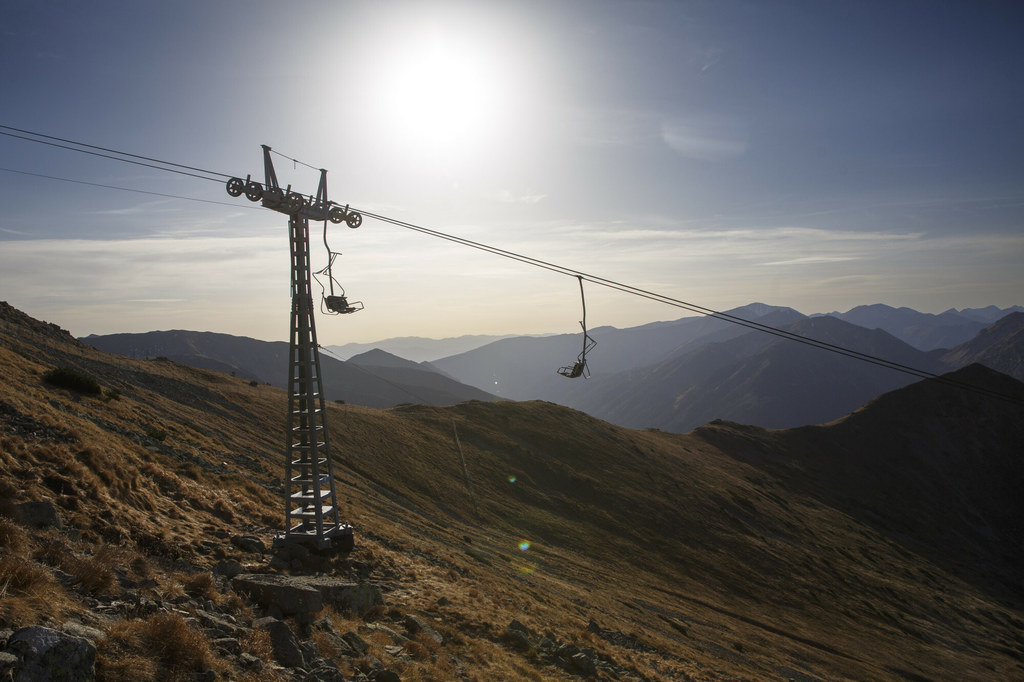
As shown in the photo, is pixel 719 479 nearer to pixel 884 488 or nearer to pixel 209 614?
pixel 884 488

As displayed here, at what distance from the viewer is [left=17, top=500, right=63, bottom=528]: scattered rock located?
10.0m

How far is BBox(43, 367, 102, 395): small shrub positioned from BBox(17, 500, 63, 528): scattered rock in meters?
21.4

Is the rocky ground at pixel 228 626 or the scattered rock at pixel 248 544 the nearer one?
the rocky ground at pixel 228 626

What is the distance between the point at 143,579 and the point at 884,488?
124 m

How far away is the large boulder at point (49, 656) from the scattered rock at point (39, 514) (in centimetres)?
524

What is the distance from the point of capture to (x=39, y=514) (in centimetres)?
1025

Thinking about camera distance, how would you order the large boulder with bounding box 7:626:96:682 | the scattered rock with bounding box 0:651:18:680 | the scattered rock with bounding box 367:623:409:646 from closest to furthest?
the scattered rock with bounding box 0:651:18:680 → the large boulder with bounding box 7:626:96:682 → the scattered rock with bounding box 367:623:409:646

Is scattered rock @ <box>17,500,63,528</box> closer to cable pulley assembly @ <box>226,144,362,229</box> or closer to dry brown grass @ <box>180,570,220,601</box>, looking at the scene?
dry brown grass @ <box>180,570,220,601</box>

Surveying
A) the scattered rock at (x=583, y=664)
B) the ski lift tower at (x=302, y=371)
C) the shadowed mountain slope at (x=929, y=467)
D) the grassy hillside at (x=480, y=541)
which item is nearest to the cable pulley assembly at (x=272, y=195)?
the ski lift tower at (x=302, y=371)

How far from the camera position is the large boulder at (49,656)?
5.80 meters

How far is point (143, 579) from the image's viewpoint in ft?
31.6

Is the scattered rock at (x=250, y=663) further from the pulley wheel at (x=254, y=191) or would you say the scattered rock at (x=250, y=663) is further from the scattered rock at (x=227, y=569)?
the pulley wheel at (x=254, y=191)

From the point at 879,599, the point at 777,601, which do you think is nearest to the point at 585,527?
the point at 777,601

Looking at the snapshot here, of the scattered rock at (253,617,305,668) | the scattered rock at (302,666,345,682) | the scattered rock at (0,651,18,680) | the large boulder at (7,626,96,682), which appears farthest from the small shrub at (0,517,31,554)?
the scattered rock at (302,666,345,682)
